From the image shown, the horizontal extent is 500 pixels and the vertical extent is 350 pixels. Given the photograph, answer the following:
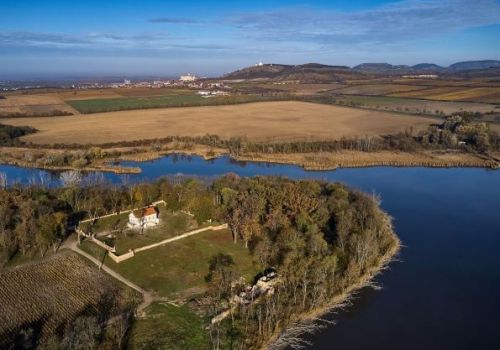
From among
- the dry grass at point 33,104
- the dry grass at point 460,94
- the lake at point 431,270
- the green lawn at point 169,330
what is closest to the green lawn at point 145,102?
the dry grass at point 33,104

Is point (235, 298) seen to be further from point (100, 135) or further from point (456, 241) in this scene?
point (100, 135)

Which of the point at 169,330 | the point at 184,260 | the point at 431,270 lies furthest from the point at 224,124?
the point at 169,330

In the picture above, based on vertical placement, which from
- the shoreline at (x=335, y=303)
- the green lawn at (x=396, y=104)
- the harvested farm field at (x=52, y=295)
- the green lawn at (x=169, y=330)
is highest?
the green lawn at (x=396, y=104)

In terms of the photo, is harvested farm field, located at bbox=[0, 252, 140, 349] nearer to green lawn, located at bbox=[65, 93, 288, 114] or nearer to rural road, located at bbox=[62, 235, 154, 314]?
rural road, located at bbox=[62, 235, 154, 314]

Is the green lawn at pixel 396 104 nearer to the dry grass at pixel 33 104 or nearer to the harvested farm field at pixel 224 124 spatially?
the harvested farm field at pixel 224 124

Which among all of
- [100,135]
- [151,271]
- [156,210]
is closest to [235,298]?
[151,271]

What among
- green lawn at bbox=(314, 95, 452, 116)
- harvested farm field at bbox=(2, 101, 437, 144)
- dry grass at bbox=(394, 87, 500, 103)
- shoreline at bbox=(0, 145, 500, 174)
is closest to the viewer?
shoreline at bbox=(0, 145, 500, 174)

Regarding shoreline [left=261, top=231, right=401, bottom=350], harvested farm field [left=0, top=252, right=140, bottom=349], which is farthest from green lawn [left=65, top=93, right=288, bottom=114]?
shoreline [left=261, top=231, right=401, bottom=350]
